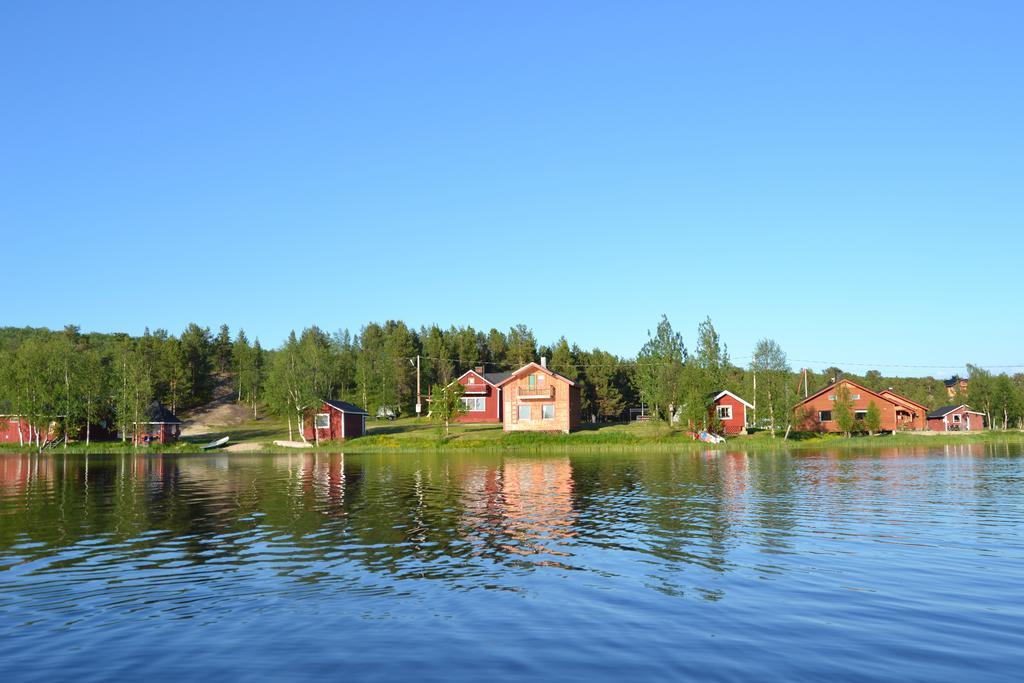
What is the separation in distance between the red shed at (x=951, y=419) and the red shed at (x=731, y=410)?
129ft

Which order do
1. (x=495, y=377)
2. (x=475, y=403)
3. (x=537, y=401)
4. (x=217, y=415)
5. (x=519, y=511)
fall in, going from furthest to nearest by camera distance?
1. (x=217, y=415)
2. (x=495, y=377)
3. (x=475, y=403)
4. (x=537, y=401)
5. (x=519, y=511)

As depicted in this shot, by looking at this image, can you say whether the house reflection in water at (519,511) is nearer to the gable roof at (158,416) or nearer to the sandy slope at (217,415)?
the gable roof at (158,416)

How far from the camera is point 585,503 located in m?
34.9

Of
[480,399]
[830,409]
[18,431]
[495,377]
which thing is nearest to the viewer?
[18,431]

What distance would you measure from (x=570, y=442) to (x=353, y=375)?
235 feet

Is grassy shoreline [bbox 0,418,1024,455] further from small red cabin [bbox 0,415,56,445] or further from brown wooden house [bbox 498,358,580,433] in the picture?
brown wooden house [bbox 498,358,580,433]

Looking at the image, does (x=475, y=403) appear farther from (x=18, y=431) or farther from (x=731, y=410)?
(x=18, y=431)

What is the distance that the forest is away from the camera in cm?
9875

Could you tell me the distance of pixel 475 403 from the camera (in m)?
126

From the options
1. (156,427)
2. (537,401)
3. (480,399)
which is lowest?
(156,427)

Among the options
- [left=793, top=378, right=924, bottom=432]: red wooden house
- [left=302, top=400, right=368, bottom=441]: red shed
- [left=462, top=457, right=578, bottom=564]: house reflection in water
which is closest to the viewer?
[left=462, top=457, right=578, bottom=564]: house reflection in water

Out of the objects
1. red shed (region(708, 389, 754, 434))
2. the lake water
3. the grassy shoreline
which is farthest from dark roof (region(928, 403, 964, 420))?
the lake water

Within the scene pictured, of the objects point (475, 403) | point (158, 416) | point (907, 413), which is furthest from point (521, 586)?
point (907, 413)

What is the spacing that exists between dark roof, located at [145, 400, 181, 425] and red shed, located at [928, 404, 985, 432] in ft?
366
